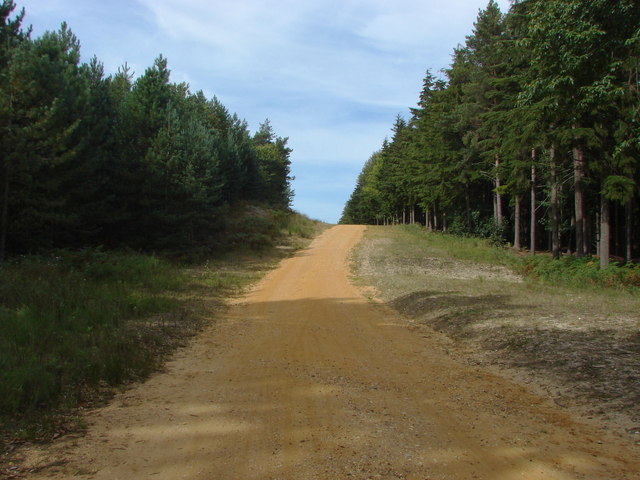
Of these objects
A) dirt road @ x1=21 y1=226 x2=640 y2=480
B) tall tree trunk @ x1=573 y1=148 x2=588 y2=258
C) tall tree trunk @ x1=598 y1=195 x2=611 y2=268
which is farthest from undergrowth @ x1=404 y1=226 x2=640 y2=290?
dirt road @ x1=21 y1=226 x2=640 y2=480

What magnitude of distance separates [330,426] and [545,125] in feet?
64.4

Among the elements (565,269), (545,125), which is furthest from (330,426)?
(545,125)

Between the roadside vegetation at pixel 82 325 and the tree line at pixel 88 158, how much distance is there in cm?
231

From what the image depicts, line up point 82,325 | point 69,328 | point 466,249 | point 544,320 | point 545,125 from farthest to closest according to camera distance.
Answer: point 466,249, point 545,125, point 544,320, point 82,325, point 69,328

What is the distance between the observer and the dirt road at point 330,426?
3.93 metres

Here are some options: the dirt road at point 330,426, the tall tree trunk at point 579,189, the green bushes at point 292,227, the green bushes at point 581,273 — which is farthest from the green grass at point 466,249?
the dirt road at point 330,426

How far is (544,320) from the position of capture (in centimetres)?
1009

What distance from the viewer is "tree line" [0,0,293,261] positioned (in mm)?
16609

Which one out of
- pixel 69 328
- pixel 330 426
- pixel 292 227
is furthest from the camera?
pixel 292 227

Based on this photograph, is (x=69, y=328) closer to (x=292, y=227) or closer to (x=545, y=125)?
(x=545, y=125)

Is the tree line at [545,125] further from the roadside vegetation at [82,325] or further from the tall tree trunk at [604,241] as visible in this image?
the roadside vegetation at [82,325]

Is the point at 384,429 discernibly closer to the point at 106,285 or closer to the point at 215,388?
the point at 215,388

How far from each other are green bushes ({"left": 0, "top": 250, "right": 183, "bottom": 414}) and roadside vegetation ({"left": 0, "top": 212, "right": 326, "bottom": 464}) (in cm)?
1

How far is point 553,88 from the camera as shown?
15.6m
